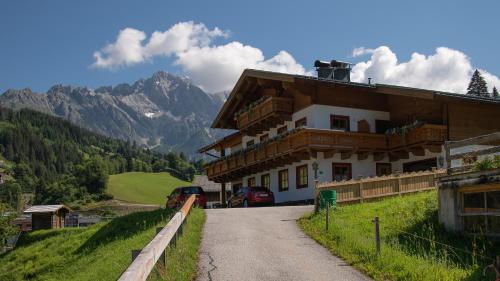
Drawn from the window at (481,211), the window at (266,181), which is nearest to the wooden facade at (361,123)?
the window at (266,181)

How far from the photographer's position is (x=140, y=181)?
162 metres

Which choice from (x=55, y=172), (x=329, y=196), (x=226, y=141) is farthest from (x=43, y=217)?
(x=55, y=172)

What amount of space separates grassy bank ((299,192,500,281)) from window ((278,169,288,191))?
16.7 m

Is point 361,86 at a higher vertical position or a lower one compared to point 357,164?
higher

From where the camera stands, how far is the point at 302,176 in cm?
3509

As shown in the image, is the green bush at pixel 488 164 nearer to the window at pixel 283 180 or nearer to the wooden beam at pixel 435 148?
the wooden beam at pixel 435 148

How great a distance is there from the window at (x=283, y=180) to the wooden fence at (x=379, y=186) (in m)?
12.5

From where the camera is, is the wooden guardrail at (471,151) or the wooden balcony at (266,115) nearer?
the wooden guardrail at (471,151)

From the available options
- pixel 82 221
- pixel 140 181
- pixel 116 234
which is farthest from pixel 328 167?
pixel 140 181

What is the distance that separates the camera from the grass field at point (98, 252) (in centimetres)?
1324

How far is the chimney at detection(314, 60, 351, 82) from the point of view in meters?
40.7

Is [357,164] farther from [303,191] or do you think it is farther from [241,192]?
[241,192]

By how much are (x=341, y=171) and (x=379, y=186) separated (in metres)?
9.94

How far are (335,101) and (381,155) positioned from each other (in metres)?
4.29
